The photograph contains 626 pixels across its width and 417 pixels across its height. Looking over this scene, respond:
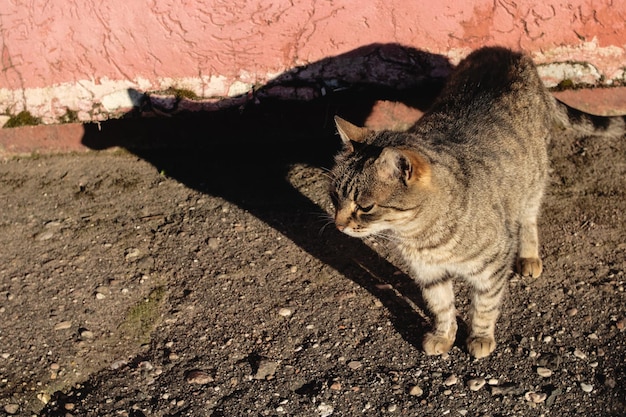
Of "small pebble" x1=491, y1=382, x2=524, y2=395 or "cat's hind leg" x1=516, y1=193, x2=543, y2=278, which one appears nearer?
"small pebble" x1=491, y1=382, x2=524, y2=395

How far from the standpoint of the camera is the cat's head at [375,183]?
3.10 meters

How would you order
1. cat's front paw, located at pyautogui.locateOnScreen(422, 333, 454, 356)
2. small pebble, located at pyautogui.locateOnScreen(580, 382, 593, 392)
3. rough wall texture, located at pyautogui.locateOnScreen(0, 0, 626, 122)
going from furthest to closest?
rough wall texture, located at pyautogui.locateOnScreen(0, 0, 626, 122), cat's front paw, located at pyautogui.locateOnScreen(422, 333, 454, 356), small pebble, located at pyautogui.locateOnScreen(580, 382, 593, 392)

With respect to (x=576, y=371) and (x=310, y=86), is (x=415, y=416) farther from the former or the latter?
(x=310, y=86)

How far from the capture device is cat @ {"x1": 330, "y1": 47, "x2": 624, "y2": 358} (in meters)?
3.21

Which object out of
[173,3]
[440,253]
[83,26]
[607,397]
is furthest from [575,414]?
[83,26]

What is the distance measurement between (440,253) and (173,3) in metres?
2.62

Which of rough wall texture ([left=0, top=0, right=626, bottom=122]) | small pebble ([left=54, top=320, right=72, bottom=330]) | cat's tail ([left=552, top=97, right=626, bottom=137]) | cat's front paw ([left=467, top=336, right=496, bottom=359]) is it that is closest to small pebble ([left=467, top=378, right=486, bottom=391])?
cat's front paw ([left=467, top=336, right=496, bottom=359])

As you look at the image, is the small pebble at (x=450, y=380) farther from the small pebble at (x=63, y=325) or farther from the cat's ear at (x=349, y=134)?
the small pebble at (x=63, y=325)

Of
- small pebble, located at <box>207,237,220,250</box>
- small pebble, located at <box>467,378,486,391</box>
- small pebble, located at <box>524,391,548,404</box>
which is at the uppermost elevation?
small pebble, located at <box>524,391,548,404</box>

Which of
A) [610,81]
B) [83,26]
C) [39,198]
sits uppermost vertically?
[83,26]

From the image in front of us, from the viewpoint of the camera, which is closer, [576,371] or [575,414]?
[575,414]

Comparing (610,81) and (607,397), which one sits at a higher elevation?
(610,81)

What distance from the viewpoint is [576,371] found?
343 centimetres

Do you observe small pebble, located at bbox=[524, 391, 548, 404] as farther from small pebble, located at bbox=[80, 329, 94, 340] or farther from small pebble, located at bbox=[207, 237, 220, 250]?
small pebble, located at bbox=[80, 329, 94, 340]
